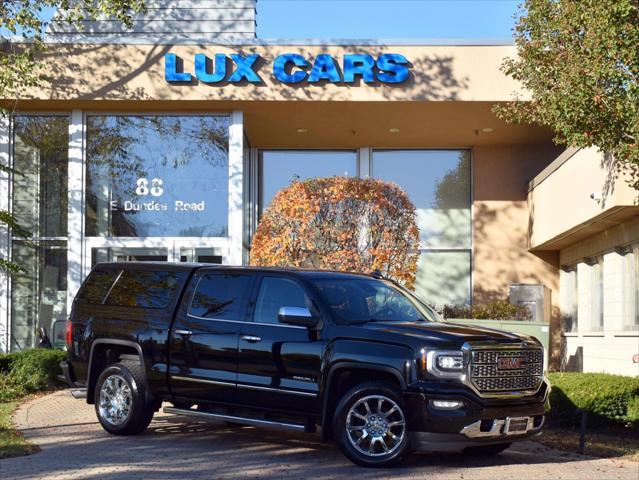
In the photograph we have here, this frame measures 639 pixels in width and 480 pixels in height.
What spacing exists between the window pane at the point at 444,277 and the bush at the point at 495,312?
289 centimetres

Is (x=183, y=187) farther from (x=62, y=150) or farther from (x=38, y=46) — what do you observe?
(x=38, y=46)

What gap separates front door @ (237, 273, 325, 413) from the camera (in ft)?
29.7

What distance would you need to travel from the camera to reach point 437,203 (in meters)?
24.3

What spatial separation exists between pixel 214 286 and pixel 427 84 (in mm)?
10597

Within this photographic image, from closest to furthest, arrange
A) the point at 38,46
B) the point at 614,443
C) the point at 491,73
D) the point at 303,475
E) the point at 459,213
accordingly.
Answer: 1. the point at 303,475
2. the point at 614,443
3. the point at 38,46
4. the point at 491,73
5. the point at 459,213

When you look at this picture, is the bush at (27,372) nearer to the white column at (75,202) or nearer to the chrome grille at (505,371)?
the white column at (75,202)

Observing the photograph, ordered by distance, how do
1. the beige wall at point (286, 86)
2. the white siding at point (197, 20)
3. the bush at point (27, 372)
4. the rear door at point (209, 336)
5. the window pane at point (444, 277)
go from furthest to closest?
the window pane at point (444, 277) < the white siding at point (197, 20) < the beige wall at point (286, 86) < the bush at point (27, 372) < the rear door at point (209, 336)

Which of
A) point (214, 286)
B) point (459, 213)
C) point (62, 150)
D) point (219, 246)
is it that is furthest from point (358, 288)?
point (459, 213)

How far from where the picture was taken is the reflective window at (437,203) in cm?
2422

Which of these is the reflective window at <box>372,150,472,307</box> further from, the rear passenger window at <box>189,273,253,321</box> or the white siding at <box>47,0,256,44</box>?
the rear passenger window at <box>189,273,253,321</box>

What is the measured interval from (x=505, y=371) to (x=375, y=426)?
1321 millimetres

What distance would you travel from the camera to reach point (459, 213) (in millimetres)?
24297

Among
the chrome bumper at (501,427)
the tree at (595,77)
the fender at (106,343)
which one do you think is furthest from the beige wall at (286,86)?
the chrome bumper at (501,427)

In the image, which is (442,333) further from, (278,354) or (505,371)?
(278,354)
